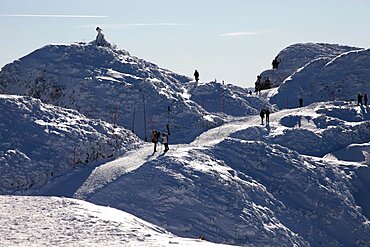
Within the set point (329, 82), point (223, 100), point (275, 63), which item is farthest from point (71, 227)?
point (275, 63)

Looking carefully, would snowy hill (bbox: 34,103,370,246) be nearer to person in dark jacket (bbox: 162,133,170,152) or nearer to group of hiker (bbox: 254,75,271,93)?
person in dark jacket (bbox: 162,133,170,152)

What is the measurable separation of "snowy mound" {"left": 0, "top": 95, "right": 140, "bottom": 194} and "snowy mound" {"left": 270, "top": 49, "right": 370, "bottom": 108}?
26.0 meters

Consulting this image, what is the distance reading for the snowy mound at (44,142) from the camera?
114ft

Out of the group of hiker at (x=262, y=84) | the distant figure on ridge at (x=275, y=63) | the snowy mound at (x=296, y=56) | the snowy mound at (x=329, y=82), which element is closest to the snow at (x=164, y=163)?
the snowy mound at (x=329, y=82)

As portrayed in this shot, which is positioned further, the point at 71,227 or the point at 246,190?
the point at 246,190

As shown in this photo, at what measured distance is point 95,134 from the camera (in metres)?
39.1

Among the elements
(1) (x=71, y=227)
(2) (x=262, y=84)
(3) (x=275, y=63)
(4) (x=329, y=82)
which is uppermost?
(3) (x=275, y=63)

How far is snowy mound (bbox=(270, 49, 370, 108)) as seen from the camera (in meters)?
61.0

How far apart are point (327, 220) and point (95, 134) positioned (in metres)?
16.8

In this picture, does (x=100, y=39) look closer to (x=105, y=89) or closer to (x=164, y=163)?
(x=105, y=89)

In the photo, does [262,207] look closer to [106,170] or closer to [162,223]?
[162,223]

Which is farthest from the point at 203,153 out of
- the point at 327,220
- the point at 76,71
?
the point at 76,71

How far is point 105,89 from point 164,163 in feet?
57.6

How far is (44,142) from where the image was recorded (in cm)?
3750
